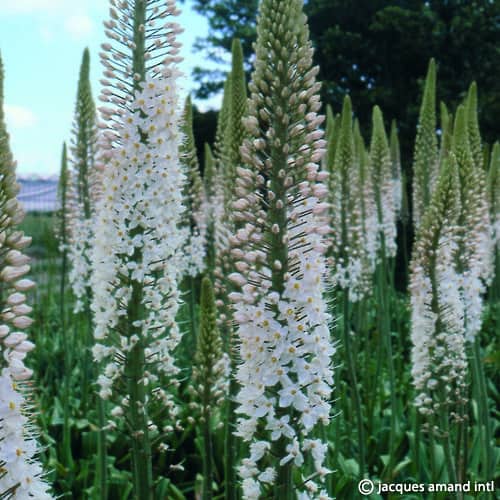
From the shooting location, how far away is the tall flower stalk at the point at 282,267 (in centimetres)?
307

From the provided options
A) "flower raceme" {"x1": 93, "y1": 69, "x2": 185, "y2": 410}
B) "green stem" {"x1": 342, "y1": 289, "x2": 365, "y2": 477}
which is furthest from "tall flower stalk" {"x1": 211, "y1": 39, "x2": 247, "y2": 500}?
"green stem" {"x1": 342, "y1": 289, "x2": 365, "y2": 477}

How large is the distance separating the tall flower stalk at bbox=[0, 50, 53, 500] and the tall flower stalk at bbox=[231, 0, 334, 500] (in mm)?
1087

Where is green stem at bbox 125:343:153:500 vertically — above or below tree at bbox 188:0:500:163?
below

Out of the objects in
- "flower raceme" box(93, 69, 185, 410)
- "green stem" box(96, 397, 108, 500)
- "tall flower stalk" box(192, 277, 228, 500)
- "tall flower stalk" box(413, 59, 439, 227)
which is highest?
"tall flower stalk" box(413, 59, 439, 227)

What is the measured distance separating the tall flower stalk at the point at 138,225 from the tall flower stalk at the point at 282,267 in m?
0.93

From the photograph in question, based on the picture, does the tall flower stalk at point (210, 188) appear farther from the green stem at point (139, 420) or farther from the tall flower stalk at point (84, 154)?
the green stem at point (139, 420)

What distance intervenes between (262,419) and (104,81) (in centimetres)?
242

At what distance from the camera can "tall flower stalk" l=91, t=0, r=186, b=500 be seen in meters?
3.97

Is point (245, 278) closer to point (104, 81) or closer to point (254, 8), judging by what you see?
point (104, 81)

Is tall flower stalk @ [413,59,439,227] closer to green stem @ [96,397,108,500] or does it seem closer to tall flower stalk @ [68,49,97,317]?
tall flower stalk @ [68,49,97,317]

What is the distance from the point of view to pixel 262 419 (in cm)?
327

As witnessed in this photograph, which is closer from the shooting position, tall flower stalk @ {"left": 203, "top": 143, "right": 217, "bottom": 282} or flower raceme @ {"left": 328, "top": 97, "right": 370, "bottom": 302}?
flower raceme @ {"left": 328, "top": 97, "right": 370, "bottom": 302}

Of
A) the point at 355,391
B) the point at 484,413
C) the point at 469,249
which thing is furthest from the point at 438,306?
the point at 355,391

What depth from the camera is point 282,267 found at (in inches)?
125
